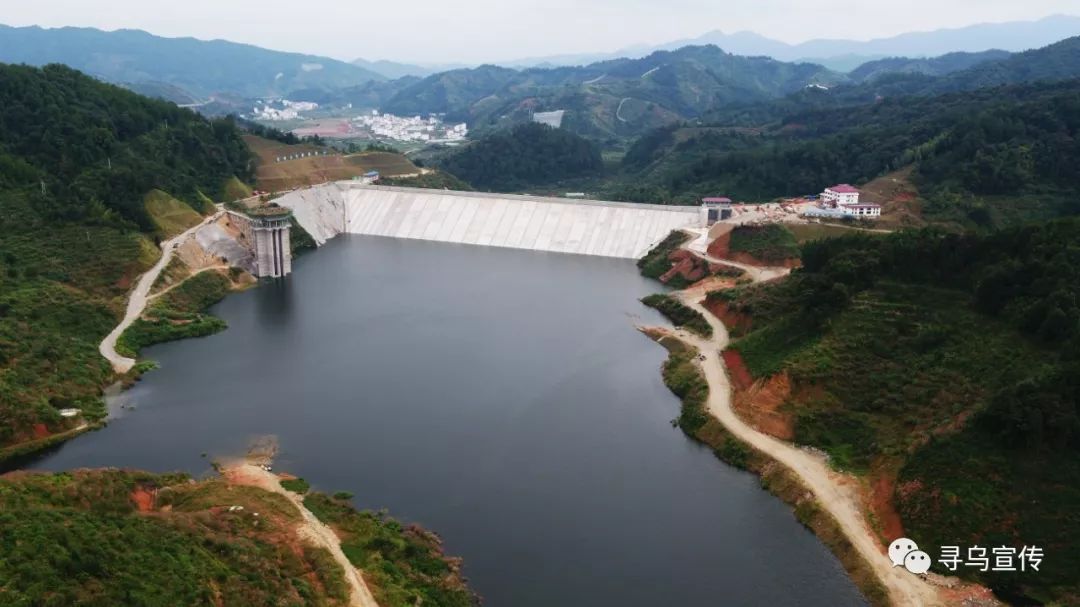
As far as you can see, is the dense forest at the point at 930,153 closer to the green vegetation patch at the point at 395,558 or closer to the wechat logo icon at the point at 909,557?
the wechat logo icon at the point at 909,557

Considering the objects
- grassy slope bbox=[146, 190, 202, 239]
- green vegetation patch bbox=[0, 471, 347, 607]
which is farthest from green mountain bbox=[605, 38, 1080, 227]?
green vegetation patch bbox=[0, 471, 347, 607]

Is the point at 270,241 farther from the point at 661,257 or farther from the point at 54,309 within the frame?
the point at 661,257

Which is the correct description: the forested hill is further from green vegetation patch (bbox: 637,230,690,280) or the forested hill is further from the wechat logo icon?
green vegetation patch (bbox: 637,230,690,280)

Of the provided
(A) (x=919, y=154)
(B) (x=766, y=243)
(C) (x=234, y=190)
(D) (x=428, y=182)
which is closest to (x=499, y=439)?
(B) (x=766, y=243)

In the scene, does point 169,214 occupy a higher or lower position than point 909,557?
higher

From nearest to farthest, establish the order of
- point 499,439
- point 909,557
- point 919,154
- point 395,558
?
point 395,558 → point 909,557 → point 499,439 → point 919,154

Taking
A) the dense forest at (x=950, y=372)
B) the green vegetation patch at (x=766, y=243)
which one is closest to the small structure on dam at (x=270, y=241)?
the green vegetation patch at (x=766, y=243)
